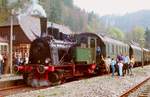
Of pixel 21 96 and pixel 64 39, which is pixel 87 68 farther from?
pixel 21 96

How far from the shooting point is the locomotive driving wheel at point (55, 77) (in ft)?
74.3

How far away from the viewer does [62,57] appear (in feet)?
81.3

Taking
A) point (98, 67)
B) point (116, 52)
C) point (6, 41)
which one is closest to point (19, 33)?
point (6, 41)

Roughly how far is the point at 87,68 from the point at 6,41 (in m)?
23.5

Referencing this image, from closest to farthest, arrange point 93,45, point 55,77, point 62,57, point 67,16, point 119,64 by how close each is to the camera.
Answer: point 55,77, point 62,57, point 93,45, point 119,64, point 67,16

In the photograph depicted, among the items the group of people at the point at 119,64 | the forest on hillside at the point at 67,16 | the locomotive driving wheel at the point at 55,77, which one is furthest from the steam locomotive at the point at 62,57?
the forest on hillside at the point at 67,16

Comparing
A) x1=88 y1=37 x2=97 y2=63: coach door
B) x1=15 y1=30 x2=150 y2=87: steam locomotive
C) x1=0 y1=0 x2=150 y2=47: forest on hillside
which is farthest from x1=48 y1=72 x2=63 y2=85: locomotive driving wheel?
x1=0 y1=0 x2=150 y2=47: forest on hillside

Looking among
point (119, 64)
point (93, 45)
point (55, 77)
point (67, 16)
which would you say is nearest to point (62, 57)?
point (55, 77)

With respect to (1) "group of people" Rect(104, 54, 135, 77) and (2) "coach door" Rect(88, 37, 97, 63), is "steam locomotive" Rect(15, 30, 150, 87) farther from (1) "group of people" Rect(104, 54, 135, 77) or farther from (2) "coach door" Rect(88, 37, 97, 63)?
(1) "group of people" Rect(104, 54, 135, 77)

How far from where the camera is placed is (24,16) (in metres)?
59.3

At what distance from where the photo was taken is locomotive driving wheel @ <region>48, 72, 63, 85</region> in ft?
74.3

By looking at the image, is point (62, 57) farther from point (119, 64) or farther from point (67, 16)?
point (67, 16)

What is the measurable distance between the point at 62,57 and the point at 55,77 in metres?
2.45

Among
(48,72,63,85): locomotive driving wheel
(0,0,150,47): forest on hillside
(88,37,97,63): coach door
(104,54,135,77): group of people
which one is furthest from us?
(0,0,150,47): forest on hillside
